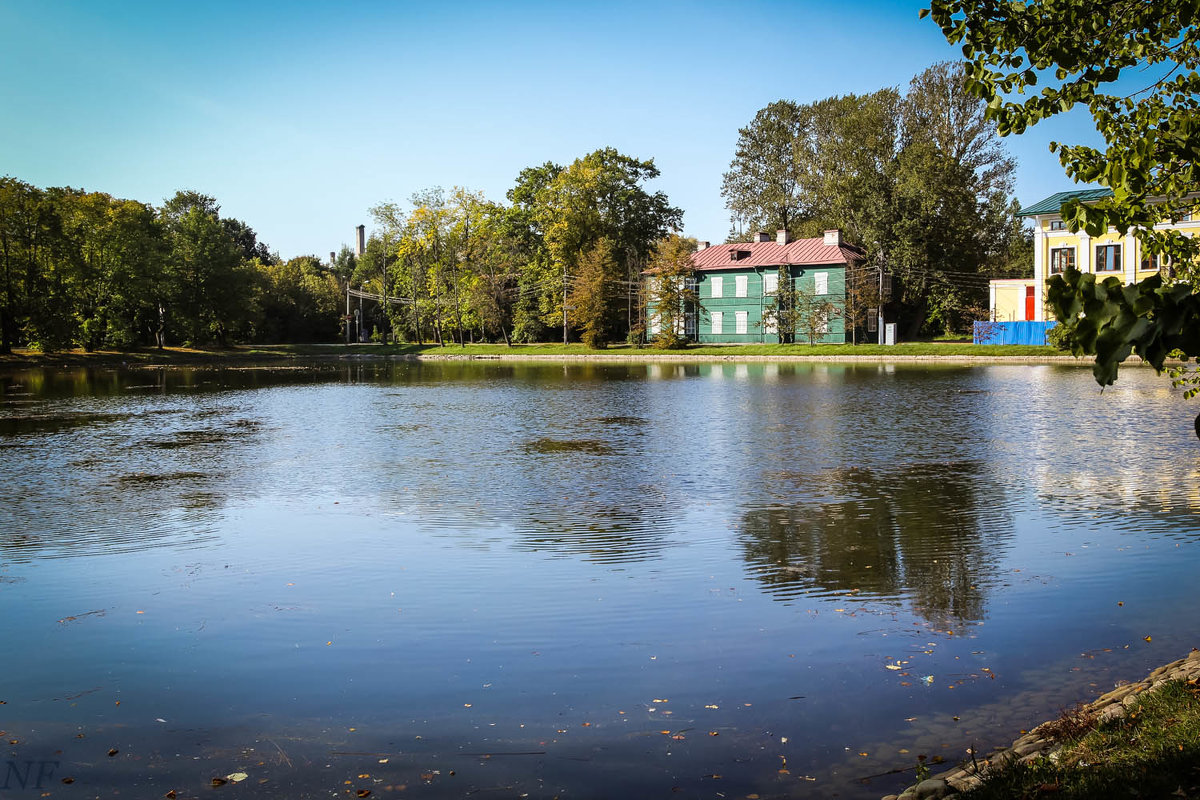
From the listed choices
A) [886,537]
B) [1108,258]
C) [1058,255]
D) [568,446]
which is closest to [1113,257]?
[1108,258]

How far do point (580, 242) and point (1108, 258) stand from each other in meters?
40.9

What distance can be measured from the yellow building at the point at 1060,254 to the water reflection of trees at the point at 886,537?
44107 mm

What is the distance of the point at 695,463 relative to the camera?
18.4 metres

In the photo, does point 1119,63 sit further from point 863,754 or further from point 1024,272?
point 1024,272

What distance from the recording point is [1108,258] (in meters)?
58.1

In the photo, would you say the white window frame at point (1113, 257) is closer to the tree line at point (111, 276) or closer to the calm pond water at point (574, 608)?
the calm pond water at point (574, 608)

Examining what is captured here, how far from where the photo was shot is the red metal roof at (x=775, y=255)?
70125 mm

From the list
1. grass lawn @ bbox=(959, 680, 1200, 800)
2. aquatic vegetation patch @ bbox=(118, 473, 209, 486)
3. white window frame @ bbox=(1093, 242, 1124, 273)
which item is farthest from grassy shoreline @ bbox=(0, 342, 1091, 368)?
grass lawn @ bbox=(959, 680, 1200, 800)

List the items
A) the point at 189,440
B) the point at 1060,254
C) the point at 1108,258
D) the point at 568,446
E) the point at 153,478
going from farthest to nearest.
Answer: the point at 1060,254 → the point at 1108,258 → the point at 189,440 → the point at 568,446 → the point at 153,478

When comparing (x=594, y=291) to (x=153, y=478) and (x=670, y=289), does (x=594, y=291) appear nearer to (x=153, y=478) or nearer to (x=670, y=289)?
(x=670, y=289)

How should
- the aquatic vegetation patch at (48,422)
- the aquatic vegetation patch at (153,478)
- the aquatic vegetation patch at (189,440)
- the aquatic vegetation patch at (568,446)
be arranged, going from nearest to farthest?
the aquatic vegetation patch at (153,478)
the aquatic vegetation patch at (568,446)
the aquatic vegetation patch at (189,440)
the aquatic vegetation patch at (48,422)

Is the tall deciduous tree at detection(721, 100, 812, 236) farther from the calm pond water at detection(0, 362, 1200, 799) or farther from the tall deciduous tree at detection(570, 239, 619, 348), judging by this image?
the calm pond water at detection(0, 362, 1200, 799)

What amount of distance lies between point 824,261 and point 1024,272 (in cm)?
2736

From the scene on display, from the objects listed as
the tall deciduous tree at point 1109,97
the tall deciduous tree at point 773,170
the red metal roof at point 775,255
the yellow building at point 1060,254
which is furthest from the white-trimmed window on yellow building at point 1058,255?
the tall deciduous tree at point 1109,97
